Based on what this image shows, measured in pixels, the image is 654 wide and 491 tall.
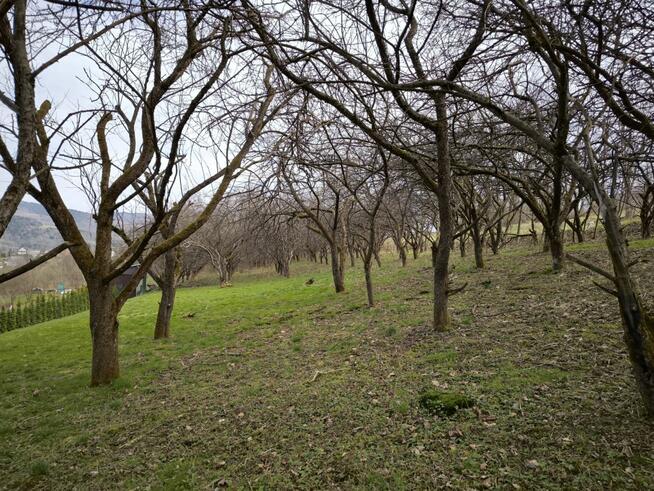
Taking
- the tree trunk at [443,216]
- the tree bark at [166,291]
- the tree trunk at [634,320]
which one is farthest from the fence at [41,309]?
the tree trunk at [634,320]

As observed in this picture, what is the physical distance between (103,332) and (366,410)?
15.0 feet

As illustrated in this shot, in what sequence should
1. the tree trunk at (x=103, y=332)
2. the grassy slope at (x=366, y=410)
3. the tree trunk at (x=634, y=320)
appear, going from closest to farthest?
1. the tree trunk at (x=634, y=320)
2. the grassy slope at (x=366, y=410)
3. the tree trunk at (x=103, y=332)

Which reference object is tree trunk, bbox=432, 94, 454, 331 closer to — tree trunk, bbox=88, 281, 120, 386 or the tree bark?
tree trunk, bbox=88, 281, 120, 386

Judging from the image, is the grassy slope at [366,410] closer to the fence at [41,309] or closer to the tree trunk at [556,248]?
the tree trunk at [556,248]

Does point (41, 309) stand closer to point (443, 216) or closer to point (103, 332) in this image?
point (103, 332)

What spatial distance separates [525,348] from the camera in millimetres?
4824

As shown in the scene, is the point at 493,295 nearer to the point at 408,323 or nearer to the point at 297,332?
the point at 408,323

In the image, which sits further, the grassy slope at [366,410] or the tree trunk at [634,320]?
the grassy slope at [366,410]

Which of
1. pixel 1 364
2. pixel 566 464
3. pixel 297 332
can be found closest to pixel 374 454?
pixel 566 464

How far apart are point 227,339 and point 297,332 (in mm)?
1843

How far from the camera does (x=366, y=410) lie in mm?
4035

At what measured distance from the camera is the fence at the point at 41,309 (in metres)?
21.6

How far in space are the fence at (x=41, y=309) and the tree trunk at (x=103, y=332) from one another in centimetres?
2106

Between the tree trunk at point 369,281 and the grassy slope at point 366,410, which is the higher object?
the tree trunk at point 369,281
